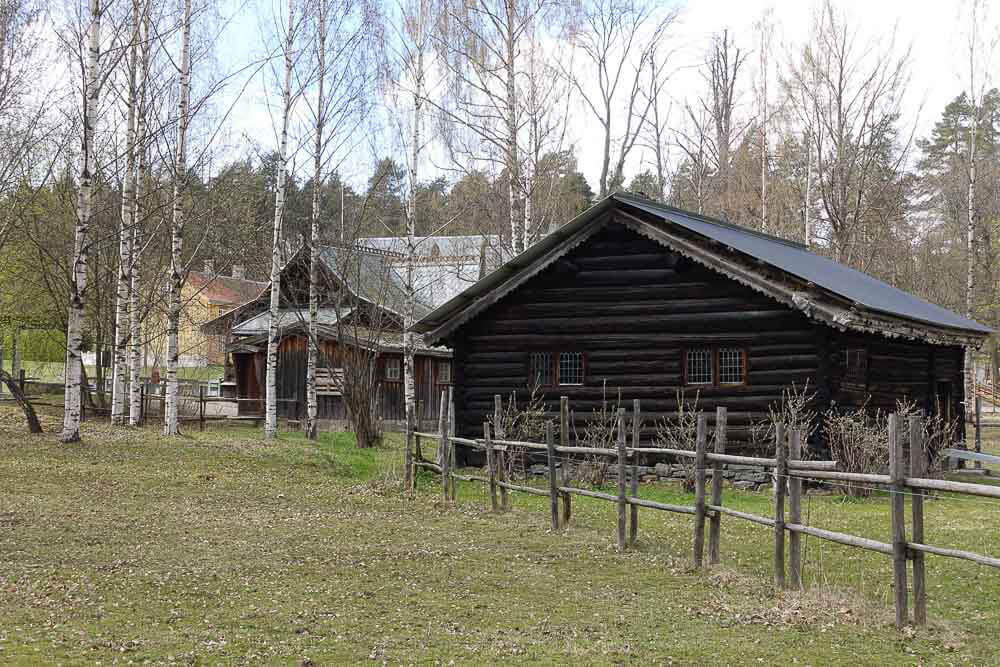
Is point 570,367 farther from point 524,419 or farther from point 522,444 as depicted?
point 522,444

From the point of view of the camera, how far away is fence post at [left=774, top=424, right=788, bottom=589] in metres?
10.7

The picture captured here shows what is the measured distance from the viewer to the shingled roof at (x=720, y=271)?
18.6 meters

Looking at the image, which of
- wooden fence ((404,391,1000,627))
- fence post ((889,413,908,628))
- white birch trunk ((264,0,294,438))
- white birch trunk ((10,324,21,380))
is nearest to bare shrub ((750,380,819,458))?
wooden fence ((404,391,1000,627))

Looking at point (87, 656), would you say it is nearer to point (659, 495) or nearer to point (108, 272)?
point (659, 495)

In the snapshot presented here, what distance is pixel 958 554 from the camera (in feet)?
28.9

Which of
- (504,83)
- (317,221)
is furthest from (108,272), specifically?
(504,83)

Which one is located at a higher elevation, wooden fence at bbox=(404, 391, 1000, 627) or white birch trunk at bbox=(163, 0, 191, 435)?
white birch trunk at bbox=(163, 0, 191, 435)

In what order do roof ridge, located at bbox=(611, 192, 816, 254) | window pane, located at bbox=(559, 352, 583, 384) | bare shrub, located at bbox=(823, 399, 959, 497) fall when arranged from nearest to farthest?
bare shrub, located at bbox=(823, 399, 959, 497) → roof ridge, located at bbox=(611, 192, 816, 254) → window pane, located at bbox=(559, 352, 583, 384)

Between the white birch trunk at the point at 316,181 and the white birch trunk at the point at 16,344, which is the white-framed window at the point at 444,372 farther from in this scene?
the white birch trunk at the point at 16,344

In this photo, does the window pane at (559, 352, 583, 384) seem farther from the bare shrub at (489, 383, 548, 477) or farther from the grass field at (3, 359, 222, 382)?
the grass field at (3, 359, 222, 382)

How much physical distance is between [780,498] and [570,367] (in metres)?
11.6

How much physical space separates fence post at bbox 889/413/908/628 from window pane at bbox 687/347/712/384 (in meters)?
11.7

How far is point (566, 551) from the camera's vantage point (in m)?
13.2

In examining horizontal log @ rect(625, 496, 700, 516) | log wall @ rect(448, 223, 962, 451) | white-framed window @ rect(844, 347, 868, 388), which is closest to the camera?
horizontal log @ rect(625, 496, 700, 516)
